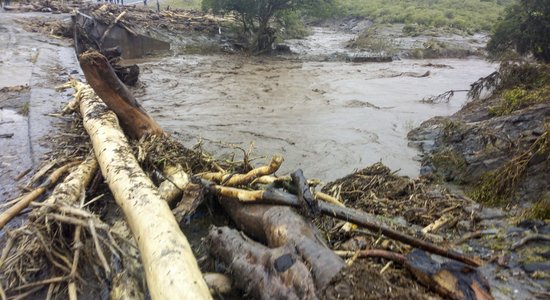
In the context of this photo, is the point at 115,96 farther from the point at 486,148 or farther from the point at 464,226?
the point at 486,148

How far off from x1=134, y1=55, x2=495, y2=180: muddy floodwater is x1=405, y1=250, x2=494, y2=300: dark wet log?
311 centimetres

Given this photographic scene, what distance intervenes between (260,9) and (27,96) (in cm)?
1621

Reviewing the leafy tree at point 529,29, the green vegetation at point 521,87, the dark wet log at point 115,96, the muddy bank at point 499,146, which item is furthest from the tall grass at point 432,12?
the dark wet log at point 115,96

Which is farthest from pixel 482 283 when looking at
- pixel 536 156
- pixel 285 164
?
pixel 285 164

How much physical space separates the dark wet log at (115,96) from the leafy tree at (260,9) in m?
17.2

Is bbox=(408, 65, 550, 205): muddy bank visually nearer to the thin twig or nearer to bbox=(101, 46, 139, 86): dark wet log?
the thin twig

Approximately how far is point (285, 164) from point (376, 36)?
23.7 meters

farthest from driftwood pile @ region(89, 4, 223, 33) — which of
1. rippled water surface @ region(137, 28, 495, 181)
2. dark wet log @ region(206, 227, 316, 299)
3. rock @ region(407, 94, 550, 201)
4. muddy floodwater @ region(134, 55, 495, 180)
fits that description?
dark wet log @ region(206, 227, 316, 299)

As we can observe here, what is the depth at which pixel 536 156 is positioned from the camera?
528 cm

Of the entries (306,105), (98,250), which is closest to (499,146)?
(98,250)

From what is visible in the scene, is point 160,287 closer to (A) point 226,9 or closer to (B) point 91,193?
(B) point 91,193

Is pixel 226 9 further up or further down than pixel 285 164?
further up

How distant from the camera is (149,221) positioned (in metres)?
3.14

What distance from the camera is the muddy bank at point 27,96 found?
183 inches
